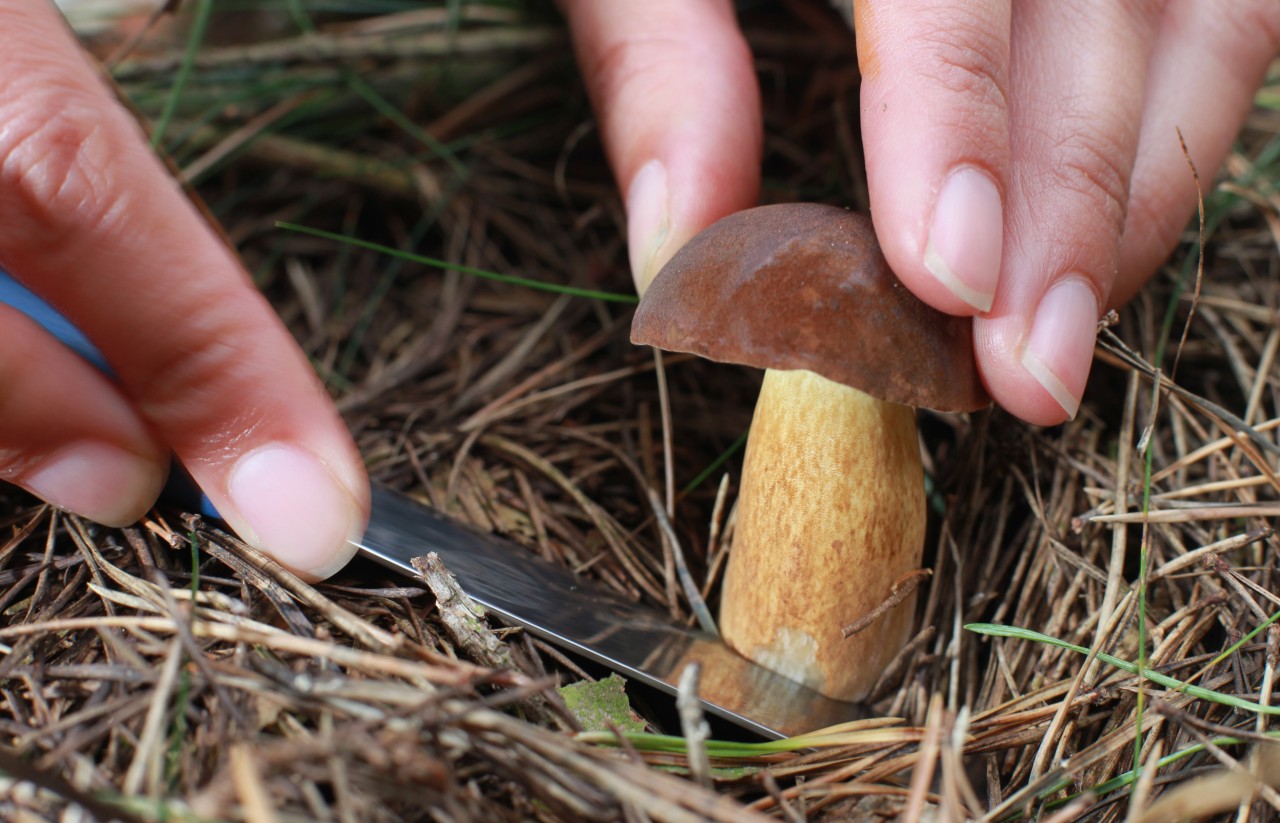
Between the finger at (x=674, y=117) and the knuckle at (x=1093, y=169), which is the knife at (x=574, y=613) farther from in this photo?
the knuckle at (x=1093, y=169)

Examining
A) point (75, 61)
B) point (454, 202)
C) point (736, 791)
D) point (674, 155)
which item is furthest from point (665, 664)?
point (454, 202)

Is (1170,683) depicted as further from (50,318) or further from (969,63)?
(50,318)

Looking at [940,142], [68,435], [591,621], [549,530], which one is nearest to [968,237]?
[940,142]

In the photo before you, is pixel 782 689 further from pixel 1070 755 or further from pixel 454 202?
pixel 454 202

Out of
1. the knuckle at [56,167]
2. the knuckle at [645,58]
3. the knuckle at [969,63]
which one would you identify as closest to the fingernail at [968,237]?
the knuckle at [969,63]

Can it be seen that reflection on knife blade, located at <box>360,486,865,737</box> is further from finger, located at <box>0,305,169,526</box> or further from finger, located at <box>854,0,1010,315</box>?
finger, located at <box>854,0,1010,315</box>
